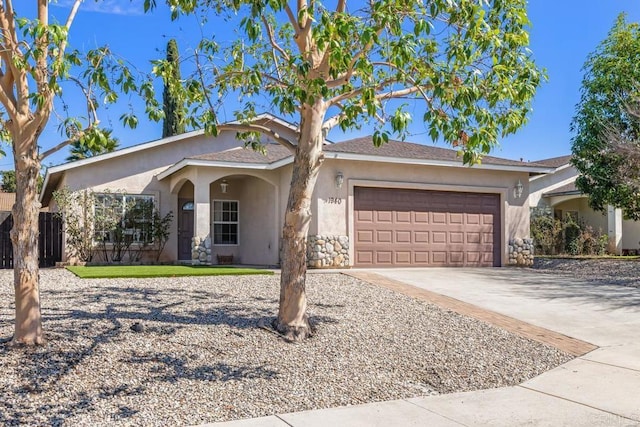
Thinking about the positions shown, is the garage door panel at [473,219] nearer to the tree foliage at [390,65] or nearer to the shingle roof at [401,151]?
the shingle roof at [401,151]

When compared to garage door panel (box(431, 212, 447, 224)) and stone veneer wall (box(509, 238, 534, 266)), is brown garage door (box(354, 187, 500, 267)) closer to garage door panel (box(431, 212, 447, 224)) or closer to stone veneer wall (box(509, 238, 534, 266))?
garage door panel (box(431, 212, 447, 224))

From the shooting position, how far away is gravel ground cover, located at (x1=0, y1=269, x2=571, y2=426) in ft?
18.0

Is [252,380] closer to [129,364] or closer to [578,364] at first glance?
[129,364]

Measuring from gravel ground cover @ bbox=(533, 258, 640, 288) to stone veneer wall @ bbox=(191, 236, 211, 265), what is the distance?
9.97 metres

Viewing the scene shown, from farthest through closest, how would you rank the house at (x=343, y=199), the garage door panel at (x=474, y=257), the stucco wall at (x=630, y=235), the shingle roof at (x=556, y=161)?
the shingle roof at (x=556, y=161), the stucco wall at (x=630, y=235), the garage door panel at (x=474, y=257), the house at (x=343, y=199)

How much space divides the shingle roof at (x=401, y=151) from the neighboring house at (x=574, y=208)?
26.3 feet

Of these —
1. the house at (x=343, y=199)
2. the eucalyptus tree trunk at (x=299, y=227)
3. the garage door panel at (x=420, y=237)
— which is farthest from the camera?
the garage door panel at (x=420, y=237)

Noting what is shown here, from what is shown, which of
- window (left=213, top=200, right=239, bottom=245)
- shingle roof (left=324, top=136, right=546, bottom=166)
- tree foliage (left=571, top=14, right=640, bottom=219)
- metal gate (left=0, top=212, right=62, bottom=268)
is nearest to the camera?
shingle roof (left=324, top=136, right=546, bottom=166)

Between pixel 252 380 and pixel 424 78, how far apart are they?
4.76 meters

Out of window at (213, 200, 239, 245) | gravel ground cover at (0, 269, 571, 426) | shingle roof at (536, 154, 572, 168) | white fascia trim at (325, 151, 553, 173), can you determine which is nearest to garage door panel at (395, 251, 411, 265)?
white fascia trim at (325, 151, 553, 173)

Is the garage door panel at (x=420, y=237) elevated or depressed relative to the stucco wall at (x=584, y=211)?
depressed

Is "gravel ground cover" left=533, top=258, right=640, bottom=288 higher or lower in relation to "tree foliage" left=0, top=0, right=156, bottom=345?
lower

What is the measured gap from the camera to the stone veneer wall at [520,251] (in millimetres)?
18109

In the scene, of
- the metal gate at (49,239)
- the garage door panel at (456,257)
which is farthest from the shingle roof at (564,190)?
the metal gate at (49,239)
